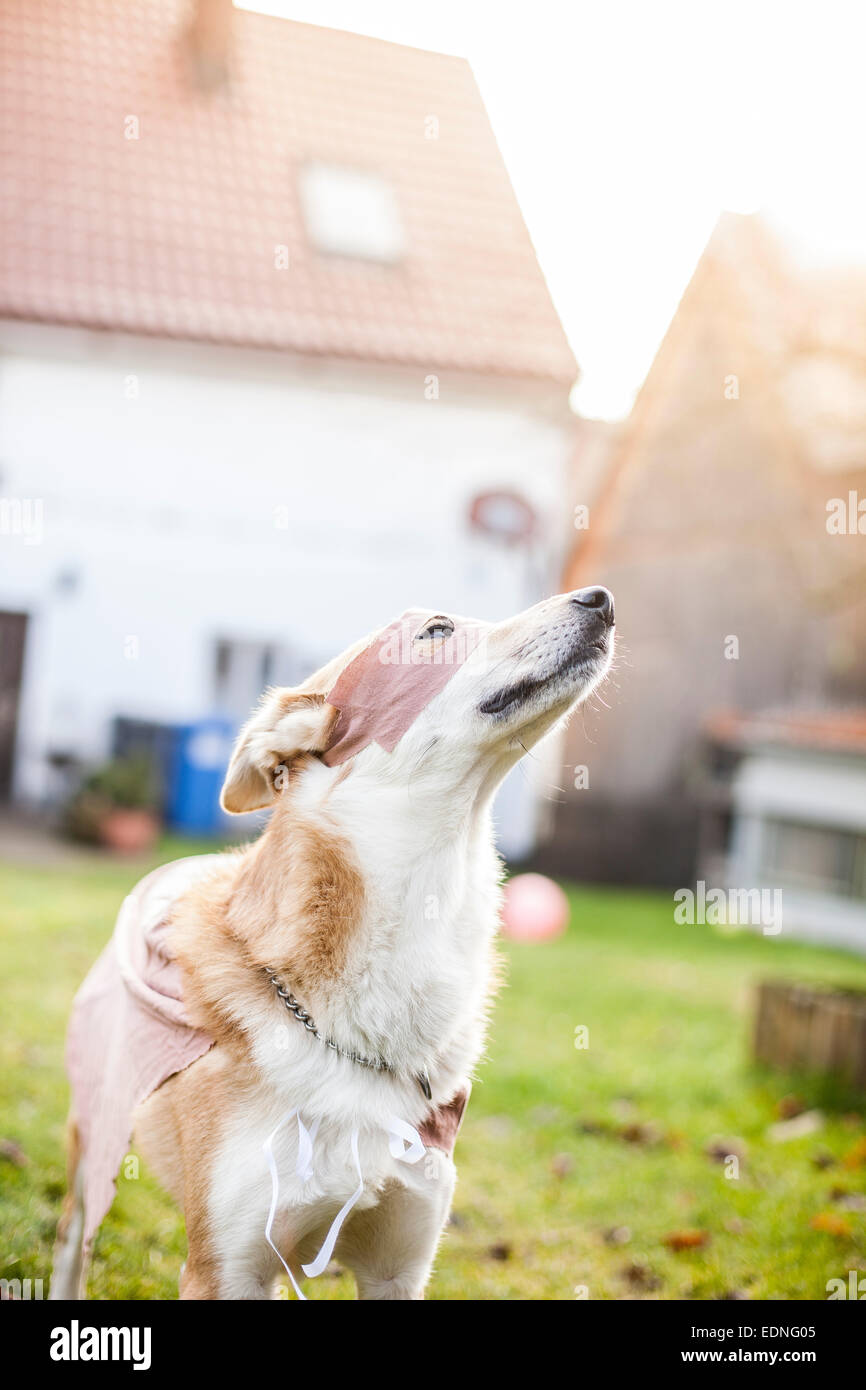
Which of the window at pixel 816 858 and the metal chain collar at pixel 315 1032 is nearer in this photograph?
the metal chain collar at pixel 315 1032

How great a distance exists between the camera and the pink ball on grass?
7.01 m

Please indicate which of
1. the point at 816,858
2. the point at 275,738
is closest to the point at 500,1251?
the point at 275,738

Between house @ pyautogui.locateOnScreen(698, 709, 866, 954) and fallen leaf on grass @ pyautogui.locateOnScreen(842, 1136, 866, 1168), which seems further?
house @ pyautogui.locateOnScreen(698, 709, 866, 954)

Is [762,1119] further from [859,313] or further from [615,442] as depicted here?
[615,442]

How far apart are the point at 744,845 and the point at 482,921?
26.7 ft

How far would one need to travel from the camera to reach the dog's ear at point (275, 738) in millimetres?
1890

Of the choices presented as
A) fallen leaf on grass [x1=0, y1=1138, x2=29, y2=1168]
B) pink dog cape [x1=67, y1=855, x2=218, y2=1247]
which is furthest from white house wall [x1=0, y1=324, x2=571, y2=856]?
pink dog cape [x1=67, y1=855, x2=218, y2=1247]

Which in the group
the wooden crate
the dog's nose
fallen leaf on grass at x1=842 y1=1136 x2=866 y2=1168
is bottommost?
fallen leaf on grass at x1=842 y1=1136 x2=866 y2=1168

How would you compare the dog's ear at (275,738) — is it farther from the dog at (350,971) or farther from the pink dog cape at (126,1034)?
the pink dog cape at (126,1034)

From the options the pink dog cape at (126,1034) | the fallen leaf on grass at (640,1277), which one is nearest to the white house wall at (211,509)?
the pink dog cape at (126,1034)

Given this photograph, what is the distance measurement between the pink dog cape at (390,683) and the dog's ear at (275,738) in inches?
1.1

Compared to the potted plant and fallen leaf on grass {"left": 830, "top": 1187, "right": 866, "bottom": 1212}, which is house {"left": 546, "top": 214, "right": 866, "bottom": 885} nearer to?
the potted plant

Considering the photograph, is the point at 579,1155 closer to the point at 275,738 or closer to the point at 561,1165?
the point at 561,1165
